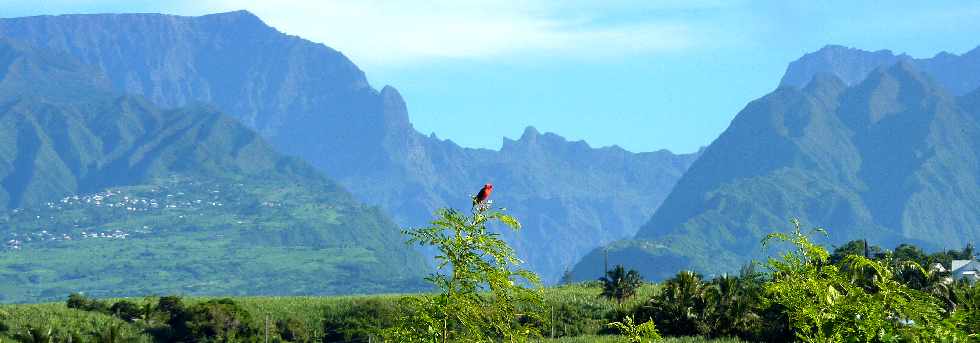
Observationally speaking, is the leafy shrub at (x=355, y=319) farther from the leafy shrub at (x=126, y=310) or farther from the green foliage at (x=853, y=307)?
the green foliage at (x=853, y=307)

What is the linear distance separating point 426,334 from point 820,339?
6.45 m

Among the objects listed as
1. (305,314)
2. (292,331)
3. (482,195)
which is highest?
(305,314)

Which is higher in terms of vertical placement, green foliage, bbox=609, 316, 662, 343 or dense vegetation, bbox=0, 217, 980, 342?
dense vegetation, bbox=0, 217, 980, 342

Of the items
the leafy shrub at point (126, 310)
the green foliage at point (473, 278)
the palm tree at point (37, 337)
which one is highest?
the leafy shrub at point (126, 310)

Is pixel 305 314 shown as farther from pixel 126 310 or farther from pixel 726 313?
pixel 726 313

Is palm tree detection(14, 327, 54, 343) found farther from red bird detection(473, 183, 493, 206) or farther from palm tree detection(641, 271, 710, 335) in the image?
red bird detection(473, 183, 493, 206)

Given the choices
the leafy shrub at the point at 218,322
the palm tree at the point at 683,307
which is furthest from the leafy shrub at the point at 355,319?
the palm tree at the point at 683,307

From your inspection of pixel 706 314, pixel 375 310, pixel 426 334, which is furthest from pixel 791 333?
pixel 426 334

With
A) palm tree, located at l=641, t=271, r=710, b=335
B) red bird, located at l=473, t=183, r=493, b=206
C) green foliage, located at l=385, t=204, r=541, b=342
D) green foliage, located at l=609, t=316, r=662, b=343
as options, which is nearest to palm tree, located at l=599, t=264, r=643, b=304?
palm tree, located at l=641, t=271, r=710, b=335

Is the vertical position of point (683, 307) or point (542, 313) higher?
point (542, 313)

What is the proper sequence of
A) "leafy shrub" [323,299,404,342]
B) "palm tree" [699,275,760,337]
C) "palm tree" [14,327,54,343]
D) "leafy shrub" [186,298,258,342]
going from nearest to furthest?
"palm tree" [14,327,54,343] → "palm tree" [699,275,760,337] → "leafy shrub" [186,298,258,342] → "leafy shrub" [323,299,404,342]

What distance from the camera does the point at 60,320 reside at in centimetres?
8950

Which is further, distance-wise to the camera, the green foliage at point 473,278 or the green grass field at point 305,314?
the green grass field at point 305,314

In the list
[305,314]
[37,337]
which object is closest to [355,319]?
[305,314]
